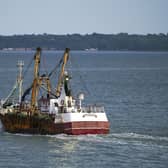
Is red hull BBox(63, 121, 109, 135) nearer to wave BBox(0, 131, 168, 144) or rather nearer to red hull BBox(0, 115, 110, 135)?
red hull BBox(0, 115, 110, 135)

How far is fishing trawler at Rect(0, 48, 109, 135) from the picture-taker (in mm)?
87375

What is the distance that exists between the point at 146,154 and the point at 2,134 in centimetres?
1774

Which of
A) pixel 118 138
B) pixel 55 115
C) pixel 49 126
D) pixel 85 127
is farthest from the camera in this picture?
pixel 49 126

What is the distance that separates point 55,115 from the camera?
88688 millimetres

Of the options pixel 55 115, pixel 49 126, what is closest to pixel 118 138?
pixel 55 115

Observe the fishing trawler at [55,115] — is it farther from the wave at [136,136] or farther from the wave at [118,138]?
the wave at [136,136]

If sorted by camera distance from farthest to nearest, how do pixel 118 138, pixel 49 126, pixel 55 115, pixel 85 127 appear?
pixel 49 126 → pixel 55 115 → pixel 85 127 → pixel 118 138

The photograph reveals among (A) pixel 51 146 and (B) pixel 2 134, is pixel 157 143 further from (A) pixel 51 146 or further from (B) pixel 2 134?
(B) pixel 2 134

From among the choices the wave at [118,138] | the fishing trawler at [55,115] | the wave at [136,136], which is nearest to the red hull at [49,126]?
the fishing trawler at [55,115]

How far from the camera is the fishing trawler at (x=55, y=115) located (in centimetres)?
8738

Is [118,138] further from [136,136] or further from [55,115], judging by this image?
[55,115]

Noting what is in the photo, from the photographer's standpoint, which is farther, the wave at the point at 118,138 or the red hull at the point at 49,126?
the red hull at the point at 49,126

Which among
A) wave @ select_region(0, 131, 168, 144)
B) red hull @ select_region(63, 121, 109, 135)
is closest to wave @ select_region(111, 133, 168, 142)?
wave @ select_region(0, 131, 168, 144)

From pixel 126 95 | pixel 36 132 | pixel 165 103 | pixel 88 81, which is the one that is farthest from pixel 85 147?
pixel 88 81
